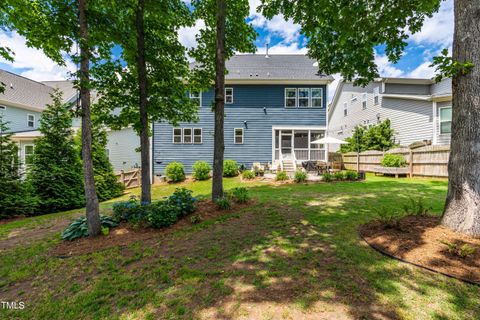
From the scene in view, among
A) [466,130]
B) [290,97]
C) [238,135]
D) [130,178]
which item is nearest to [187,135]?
[238,135]

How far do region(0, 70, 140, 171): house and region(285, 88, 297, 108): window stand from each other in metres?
11.9

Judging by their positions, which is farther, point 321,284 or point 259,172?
point 259,172

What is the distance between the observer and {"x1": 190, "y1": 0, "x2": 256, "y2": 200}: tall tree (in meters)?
6.14

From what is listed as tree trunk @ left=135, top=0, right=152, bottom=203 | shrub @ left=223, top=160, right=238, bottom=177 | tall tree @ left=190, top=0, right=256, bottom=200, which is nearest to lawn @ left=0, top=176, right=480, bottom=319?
tree trunk @ left=135, top=0, right=152, bottom=203

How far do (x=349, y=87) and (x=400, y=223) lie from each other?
21.3 metres

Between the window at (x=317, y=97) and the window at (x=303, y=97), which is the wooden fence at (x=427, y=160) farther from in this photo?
the window at (x=303, y=97)

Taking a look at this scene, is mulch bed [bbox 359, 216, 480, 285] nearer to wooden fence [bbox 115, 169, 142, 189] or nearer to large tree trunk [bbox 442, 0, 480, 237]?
large tree trunk [bbox 442, 0, 480, 237]

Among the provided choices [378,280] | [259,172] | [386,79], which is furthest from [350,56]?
[386,79]

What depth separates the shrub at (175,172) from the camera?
46.4 ft

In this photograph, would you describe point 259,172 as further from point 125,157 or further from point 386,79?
point 386,79

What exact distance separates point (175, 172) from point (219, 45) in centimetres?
977

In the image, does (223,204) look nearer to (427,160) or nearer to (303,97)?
(427,160)

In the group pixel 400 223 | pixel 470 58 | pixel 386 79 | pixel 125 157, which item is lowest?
pixel 400 223

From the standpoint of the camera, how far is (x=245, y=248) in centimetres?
360
